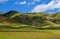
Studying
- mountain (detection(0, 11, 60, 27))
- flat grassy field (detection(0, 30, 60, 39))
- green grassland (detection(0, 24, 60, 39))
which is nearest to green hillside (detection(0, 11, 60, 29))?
mountain (detection(0, 11, 60, 27))

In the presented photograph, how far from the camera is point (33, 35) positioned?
8.77 metres

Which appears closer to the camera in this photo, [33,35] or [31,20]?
[33,35]

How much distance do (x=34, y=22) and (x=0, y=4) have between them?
1.39 meters

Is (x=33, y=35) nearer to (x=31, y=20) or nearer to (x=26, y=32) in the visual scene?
(x=26, y=32)

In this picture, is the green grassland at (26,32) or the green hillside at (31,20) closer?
the green grassland at (26,32)

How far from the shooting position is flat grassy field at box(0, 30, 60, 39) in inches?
344

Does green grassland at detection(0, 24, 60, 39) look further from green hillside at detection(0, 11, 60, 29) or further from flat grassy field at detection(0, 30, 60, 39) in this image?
green hillside at detection(0, 11, 60, 29)

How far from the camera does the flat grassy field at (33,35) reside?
28.7 ft

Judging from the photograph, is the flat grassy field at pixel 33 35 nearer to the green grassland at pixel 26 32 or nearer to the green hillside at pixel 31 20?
the green grassland at pixel 26 32

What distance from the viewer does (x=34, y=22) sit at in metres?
8.88

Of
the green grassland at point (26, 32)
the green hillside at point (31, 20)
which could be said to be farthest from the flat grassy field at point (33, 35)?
the green hillside at point (31, 20)

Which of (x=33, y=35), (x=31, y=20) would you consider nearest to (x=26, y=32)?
(x=33, y=35)

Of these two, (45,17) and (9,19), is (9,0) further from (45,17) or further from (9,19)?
(45,17)

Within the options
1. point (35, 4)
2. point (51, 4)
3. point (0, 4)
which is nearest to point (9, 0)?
point (0, 4)
